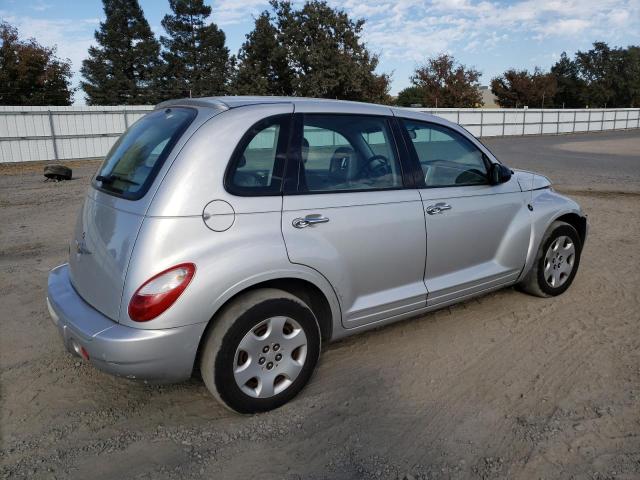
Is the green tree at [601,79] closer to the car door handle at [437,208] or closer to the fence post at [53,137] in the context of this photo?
the fence post at [53,137]

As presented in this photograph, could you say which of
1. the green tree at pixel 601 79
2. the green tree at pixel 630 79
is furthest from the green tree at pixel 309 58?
the green tree at pixel 630 79

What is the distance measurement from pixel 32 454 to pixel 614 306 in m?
4.49

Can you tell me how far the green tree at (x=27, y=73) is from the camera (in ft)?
105

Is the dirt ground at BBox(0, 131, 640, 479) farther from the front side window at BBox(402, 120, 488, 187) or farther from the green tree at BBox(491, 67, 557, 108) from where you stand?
the green tree at BBox(491, 67, 557, 108)

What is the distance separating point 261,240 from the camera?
9.25 ft

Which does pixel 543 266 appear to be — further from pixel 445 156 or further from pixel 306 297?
pixel 306 297

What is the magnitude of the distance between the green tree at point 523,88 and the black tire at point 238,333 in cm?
5793

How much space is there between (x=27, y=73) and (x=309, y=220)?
3626cm

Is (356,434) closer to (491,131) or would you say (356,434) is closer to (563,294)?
(563,294)

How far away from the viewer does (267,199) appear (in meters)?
2.90

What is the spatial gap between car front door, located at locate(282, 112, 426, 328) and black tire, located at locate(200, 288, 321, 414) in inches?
10.1

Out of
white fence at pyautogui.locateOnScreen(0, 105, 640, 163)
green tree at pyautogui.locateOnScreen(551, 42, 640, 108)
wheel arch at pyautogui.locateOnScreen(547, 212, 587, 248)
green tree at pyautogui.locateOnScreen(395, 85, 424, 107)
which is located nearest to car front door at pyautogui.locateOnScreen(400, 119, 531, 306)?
wheel arch at pyautogui.locateOnScreen(547, 212, 587, 248)

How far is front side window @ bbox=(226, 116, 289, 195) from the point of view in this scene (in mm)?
2850

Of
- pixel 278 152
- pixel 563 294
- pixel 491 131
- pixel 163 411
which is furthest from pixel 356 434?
pixel 491 131
